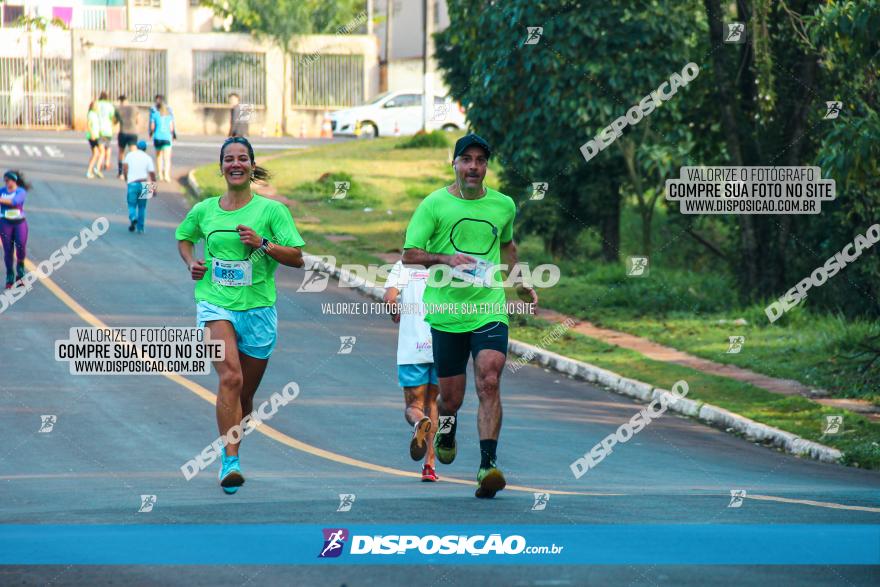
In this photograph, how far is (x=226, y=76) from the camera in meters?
53.5

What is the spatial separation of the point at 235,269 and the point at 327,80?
4656cm

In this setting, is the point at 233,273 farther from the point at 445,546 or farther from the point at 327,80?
the point at 327,80

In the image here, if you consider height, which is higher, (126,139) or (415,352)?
(126,139)

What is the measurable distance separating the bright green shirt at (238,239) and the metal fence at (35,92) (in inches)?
1703

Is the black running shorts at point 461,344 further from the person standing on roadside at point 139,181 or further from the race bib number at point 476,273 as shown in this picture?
the person standing on roadside at point 139,181

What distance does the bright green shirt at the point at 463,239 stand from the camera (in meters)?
9.09

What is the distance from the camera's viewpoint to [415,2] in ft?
213

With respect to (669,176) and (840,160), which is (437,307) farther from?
(669,176)

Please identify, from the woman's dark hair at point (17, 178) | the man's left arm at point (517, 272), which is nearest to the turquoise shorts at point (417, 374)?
the man's left arm at point (517, 272)

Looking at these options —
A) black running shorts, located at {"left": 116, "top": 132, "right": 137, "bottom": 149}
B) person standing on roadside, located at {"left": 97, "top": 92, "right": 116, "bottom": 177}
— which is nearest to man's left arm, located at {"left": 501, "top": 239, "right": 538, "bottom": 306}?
black running shorts, located at {"left": 116, "top": 132, "right": 137, "bottom": 149}

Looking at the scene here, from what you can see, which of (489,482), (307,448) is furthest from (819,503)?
(307,448)

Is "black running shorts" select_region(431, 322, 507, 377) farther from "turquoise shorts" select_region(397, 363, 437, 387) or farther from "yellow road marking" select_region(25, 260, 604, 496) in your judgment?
"turquoise shorts" select_region(397, 363, 437, 387)

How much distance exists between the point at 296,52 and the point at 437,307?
46084mm

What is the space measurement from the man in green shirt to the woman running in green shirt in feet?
2.87
